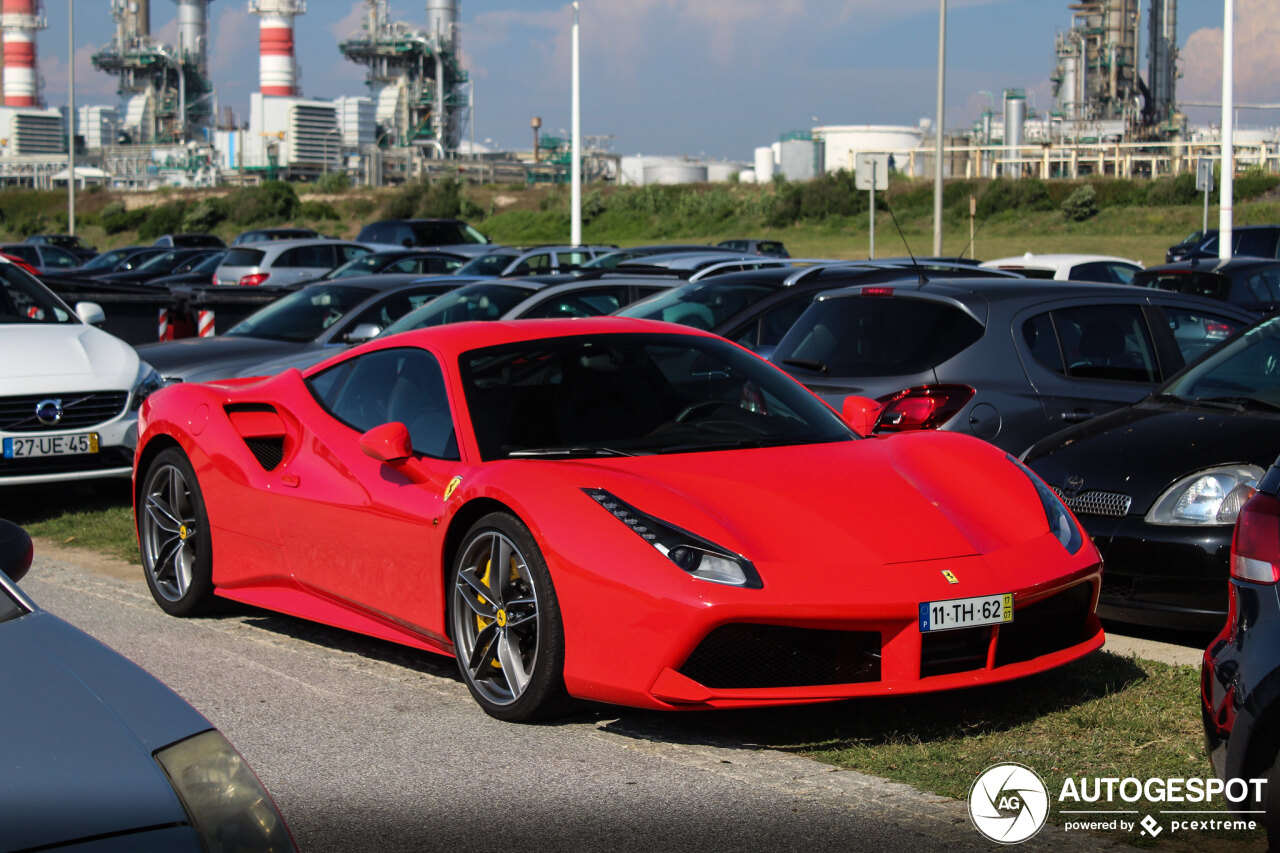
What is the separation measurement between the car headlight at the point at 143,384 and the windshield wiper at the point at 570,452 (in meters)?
4.82

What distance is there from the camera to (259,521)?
5.88 metres

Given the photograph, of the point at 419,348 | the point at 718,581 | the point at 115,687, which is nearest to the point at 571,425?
the point at 419,348

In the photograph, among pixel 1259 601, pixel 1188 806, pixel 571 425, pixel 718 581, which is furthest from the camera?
pixel 571 425

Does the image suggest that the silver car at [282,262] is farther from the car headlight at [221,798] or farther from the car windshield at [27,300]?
the car headlight at [221,798]

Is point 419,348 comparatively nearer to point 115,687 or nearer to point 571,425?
point 571,425

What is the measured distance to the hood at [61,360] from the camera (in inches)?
344

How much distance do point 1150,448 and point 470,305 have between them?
7.34m

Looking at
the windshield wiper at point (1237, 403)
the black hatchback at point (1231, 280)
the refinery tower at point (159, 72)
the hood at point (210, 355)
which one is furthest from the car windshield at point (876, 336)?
the refinery tower at point (159, 72)

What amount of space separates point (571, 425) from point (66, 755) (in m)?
3.12

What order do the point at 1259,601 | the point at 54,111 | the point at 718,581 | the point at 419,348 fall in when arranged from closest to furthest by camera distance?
the point at 1259,601, the point at 718,581, the point at 419,348, the point at 54,111

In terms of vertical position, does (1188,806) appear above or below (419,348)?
below

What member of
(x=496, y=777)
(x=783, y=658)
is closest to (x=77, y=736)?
(x=496, y=777)

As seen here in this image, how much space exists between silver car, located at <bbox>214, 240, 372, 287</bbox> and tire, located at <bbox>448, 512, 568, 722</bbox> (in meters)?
23.6

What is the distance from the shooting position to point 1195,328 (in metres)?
8.91
